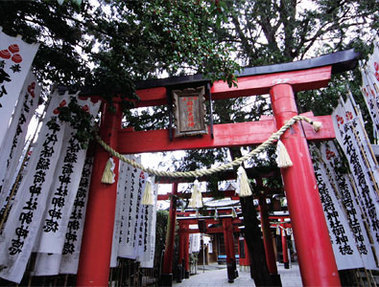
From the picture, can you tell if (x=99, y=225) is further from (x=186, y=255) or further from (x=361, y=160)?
(x=186, y=255)

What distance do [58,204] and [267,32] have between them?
7.18 m

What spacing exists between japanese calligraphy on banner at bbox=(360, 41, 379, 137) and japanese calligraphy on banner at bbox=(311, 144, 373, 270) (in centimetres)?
133

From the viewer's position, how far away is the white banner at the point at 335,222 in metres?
4.10

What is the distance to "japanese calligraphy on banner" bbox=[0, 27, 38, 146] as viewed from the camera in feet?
9.34

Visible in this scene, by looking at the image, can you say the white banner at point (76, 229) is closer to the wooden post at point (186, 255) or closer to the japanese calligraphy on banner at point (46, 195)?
the japanese calligraphy on banner at point (46, 195)

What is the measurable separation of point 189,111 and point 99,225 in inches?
92.5

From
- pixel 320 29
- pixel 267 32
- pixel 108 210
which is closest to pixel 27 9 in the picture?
pixel 108 210

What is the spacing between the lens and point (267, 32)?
7504 millimetres

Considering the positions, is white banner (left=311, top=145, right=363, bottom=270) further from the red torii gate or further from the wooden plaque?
the wooden plaque

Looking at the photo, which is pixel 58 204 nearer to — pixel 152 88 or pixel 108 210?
pixel 108 210

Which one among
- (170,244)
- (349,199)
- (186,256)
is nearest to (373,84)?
(349,199)

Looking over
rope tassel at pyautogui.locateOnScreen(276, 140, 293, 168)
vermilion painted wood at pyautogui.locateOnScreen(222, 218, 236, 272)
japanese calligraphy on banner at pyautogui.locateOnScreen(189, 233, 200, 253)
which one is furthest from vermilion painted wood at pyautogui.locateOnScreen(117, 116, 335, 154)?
japanese calligraphy on banner at pyautogui.locateOnScreen(189, 233, 200, 253)

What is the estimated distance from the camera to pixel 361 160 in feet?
12.4

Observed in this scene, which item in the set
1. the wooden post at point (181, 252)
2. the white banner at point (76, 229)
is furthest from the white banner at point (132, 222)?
the wooden post at point (181, 252)
